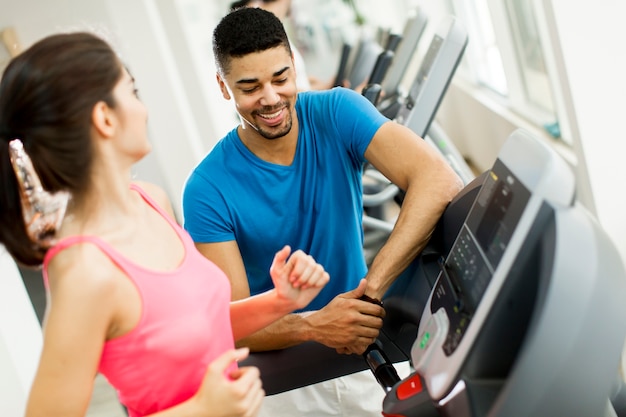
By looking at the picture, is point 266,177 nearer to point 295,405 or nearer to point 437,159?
point 437,159

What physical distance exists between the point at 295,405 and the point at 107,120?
956mm

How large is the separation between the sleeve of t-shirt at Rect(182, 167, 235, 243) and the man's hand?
0.29m

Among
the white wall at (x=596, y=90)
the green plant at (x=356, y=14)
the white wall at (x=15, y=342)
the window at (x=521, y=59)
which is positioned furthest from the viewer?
the green plant at (x=356, y=14)

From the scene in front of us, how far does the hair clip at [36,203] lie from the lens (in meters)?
1.06

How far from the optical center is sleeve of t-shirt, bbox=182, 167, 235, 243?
5.71 feet

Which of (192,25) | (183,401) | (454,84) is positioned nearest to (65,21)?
(192,25)

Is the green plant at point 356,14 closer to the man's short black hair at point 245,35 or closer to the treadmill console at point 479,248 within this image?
the man's short black hair at point 245,35

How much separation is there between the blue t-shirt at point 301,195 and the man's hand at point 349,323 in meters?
0.26

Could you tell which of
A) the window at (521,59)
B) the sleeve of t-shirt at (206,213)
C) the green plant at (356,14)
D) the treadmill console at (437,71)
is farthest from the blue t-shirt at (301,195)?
the green plant at (356,14)

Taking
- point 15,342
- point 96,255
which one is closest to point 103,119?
point 96,255

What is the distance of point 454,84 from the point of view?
6203 millimetres

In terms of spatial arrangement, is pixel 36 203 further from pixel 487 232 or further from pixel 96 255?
pixel 487 232

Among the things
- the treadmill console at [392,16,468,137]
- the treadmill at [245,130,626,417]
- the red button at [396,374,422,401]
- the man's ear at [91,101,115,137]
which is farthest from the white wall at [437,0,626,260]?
the man's ear at [91,101,115,137]

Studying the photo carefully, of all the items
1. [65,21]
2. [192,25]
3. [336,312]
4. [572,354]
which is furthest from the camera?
[192,25]
